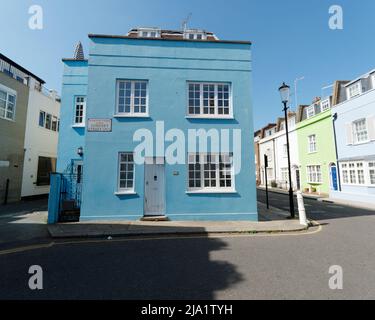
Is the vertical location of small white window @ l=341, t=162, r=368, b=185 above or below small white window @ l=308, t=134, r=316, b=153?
below

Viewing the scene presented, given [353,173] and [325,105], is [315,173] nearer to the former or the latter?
[353,173]

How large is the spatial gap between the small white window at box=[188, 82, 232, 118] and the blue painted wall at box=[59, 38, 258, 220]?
314mm

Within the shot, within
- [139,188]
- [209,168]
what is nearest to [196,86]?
[209,168]

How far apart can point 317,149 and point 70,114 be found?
2352 centimetres

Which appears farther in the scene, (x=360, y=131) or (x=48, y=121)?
(x=48, y=121)

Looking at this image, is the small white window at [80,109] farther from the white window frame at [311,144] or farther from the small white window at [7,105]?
the white window frame at [311,144]

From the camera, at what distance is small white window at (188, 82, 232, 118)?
10594mm

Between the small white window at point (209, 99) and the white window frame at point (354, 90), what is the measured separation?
14.1 meters

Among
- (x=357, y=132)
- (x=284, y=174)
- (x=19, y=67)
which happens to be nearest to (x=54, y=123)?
(x=19, y=67)

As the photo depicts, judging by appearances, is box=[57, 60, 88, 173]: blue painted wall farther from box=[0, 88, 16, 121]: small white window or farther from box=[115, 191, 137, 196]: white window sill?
box=[0, 88, 16, 121]: small white window

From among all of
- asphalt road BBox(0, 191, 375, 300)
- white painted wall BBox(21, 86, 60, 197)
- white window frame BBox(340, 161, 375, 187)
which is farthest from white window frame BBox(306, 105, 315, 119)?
white painted wall BBox(21, 86, 60, 197)

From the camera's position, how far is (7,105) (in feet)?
50.6

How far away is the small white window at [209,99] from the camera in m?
10.6

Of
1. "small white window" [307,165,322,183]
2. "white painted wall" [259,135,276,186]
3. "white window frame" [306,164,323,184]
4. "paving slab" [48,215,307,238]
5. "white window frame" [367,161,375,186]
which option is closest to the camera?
"paving slab" [48,215,307,238]
